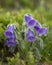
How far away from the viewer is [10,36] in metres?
3.15

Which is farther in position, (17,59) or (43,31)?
(43,31)

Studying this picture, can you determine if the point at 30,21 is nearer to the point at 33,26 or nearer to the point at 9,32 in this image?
the point at 33,26

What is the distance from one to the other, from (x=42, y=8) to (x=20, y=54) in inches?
168

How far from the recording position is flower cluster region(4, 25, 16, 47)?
10.1 ft

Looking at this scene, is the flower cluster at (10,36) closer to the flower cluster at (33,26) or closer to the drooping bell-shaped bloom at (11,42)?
the drooping bell-shaped bloom at (11,42)

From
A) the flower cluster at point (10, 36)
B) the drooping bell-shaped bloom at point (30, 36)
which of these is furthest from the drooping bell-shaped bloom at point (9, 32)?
the drooping bell-shaped bloom at point (30, 36)

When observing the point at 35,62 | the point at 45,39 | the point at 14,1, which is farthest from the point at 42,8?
the point at 35,62

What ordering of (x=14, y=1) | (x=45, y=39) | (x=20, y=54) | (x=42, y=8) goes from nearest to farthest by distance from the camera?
(x=20, y=54) → (x=45, y=39) → (x=42, y=8) → (x=14, y=1)

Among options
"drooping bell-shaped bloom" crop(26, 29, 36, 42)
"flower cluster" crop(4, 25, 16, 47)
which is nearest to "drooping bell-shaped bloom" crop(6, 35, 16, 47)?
"flower cluster" crop(4, 25, 16, 47)

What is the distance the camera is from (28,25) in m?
3.20

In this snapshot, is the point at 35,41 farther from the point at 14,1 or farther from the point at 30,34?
the point at 14,1

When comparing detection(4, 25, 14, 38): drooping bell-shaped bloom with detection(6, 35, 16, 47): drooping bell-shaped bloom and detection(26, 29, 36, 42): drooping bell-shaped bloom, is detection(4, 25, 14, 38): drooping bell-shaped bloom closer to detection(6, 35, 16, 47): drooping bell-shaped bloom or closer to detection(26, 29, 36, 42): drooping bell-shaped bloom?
detection(6, 35, 16, 47): drooping bell-shaped bloom

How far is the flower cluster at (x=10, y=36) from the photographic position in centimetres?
309

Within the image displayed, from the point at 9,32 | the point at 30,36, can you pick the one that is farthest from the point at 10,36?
the point at 30,36
